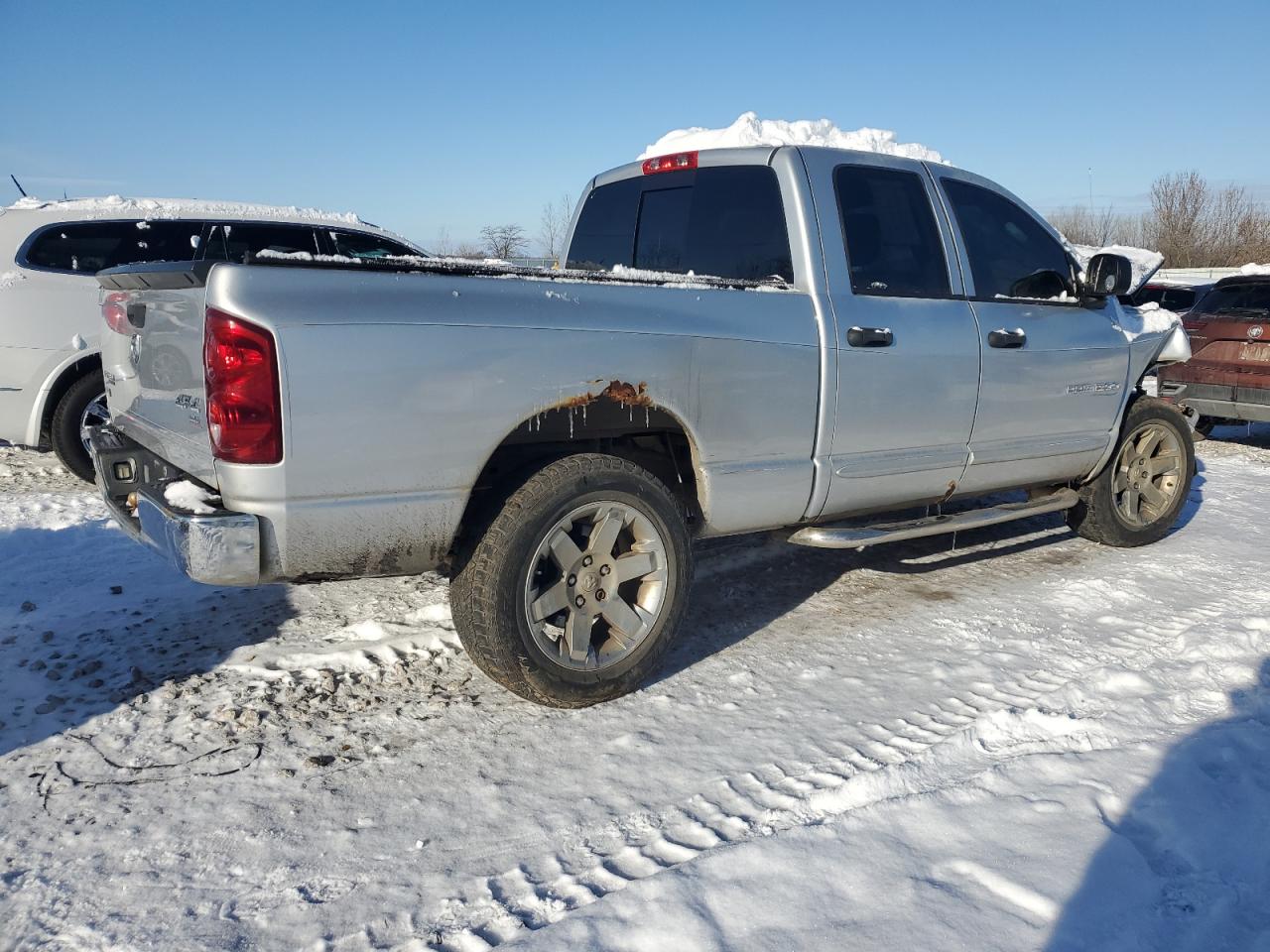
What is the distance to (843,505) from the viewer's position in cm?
409

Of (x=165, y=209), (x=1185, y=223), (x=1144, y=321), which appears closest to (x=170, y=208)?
(x=165, y=209)

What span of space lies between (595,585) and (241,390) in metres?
1.38

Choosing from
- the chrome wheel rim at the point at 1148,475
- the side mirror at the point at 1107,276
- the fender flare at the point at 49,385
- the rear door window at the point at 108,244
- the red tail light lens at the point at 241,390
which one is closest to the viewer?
the red tail light lens at the point at 241,390

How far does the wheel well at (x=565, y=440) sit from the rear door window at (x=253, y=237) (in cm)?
486

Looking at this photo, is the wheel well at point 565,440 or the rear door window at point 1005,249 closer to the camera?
the wheel well at point 565,440

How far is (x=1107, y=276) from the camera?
15.9 ft

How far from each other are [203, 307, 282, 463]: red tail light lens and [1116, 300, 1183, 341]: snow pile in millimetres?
4455

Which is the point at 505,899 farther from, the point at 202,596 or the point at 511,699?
the point at 202,596

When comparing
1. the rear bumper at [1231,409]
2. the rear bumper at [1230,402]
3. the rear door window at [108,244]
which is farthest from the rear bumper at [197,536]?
the rear bumper at [1231,409]

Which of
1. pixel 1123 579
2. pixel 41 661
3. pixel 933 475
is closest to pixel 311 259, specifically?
pixel 41 661

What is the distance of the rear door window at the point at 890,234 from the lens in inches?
161

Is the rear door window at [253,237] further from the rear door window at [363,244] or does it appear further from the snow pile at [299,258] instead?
the snow pile at [299,258]

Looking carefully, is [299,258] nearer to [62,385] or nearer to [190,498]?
[190,498]

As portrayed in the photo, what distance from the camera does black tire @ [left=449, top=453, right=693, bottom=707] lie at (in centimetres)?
314
